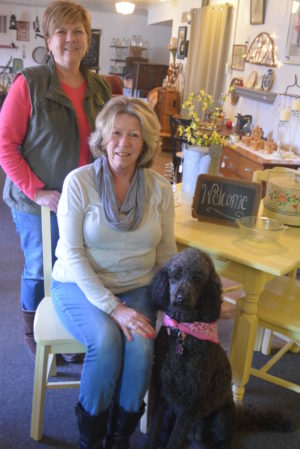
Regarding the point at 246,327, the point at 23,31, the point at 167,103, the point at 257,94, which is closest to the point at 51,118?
the point at 246,327

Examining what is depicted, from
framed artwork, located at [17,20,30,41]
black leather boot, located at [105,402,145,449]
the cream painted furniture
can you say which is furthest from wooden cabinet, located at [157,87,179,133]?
framed artwork, located at [17,20,30,41]

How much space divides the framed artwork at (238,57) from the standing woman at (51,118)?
3.30m

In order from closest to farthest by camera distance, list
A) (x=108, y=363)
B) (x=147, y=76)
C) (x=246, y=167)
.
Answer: (x=108, y=363) < (x=246, y=167) < (x=147, y=76)

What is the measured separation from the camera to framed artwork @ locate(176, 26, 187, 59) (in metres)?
6.59

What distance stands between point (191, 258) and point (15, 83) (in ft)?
3.19

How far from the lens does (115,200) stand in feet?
5.02

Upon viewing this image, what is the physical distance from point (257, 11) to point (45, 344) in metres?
4.00

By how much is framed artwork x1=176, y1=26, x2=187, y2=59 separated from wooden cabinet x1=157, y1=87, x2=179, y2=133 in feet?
1.80

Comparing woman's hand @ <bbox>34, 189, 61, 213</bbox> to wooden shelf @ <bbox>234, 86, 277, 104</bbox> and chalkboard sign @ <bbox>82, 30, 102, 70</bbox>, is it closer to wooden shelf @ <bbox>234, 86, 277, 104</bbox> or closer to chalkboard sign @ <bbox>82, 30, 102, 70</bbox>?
wooden shelf @ <bbox>234, 86, 277, 104</bbox>

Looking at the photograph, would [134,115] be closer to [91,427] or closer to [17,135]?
[17,135]

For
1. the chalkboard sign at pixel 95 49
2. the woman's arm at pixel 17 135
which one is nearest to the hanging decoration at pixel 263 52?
the woman's arm at pixel 17 135

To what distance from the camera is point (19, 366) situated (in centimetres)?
203

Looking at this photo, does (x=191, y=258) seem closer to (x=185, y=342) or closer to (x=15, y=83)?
(x=185, y=342)

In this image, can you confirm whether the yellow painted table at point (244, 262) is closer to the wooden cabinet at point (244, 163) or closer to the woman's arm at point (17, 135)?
the woman's arm at point (17, 135)
